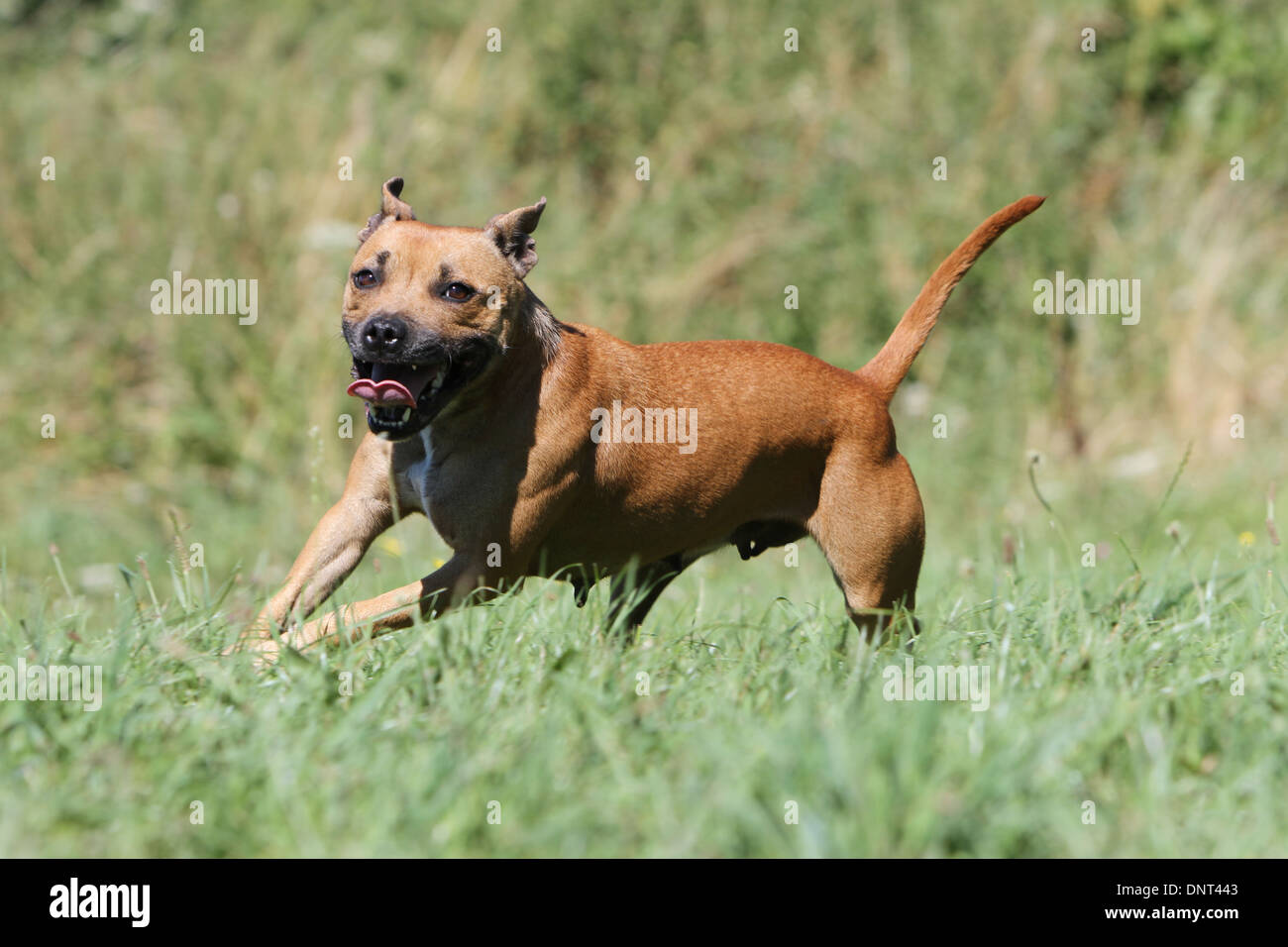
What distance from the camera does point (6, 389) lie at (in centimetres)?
908

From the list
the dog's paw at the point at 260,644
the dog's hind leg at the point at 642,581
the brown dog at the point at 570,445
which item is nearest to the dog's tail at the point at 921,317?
the brown dog at the point at 570,445

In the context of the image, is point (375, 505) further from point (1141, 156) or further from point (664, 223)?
point (1141, 156)

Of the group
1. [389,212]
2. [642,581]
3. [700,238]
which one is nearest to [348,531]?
[389,212]

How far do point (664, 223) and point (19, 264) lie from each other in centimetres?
441

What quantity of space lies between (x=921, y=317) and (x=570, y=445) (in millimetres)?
1565

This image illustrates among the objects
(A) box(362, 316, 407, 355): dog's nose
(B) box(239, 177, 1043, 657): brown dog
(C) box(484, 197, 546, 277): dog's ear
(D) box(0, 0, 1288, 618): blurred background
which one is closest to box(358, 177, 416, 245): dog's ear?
(B) box(239, 177, 1043, 657): brown dog

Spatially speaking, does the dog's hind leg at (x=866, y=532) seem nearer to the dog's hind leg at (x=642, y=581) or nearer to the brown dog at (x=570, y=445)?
the brown dog at (x=570, y=445)

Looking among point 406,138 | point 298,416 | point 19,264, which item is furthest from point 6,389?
point 406,138

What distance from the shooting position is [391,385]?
409 cm

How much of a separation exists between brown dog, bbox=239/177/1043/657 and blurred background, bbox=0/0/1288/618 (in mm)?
3387

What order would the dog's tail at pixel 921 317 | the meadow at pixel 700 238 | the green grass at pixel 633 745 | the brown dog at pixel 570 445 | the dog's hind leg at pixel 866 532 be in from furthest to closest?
the meadow at pixel 700 238 < the dog's tail at pixel 921 317 < the dog's hind leg at pixel 866 532 < the brown dog at pixel 570 445 < the green grass at pixel 633 745

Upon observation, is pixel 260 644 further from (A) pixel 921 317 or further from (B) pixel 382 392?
(A) pixel 921 317

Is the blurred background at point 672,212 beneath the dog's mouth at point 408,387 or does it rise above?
above

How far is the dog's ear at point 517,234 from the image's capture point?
4.56m
